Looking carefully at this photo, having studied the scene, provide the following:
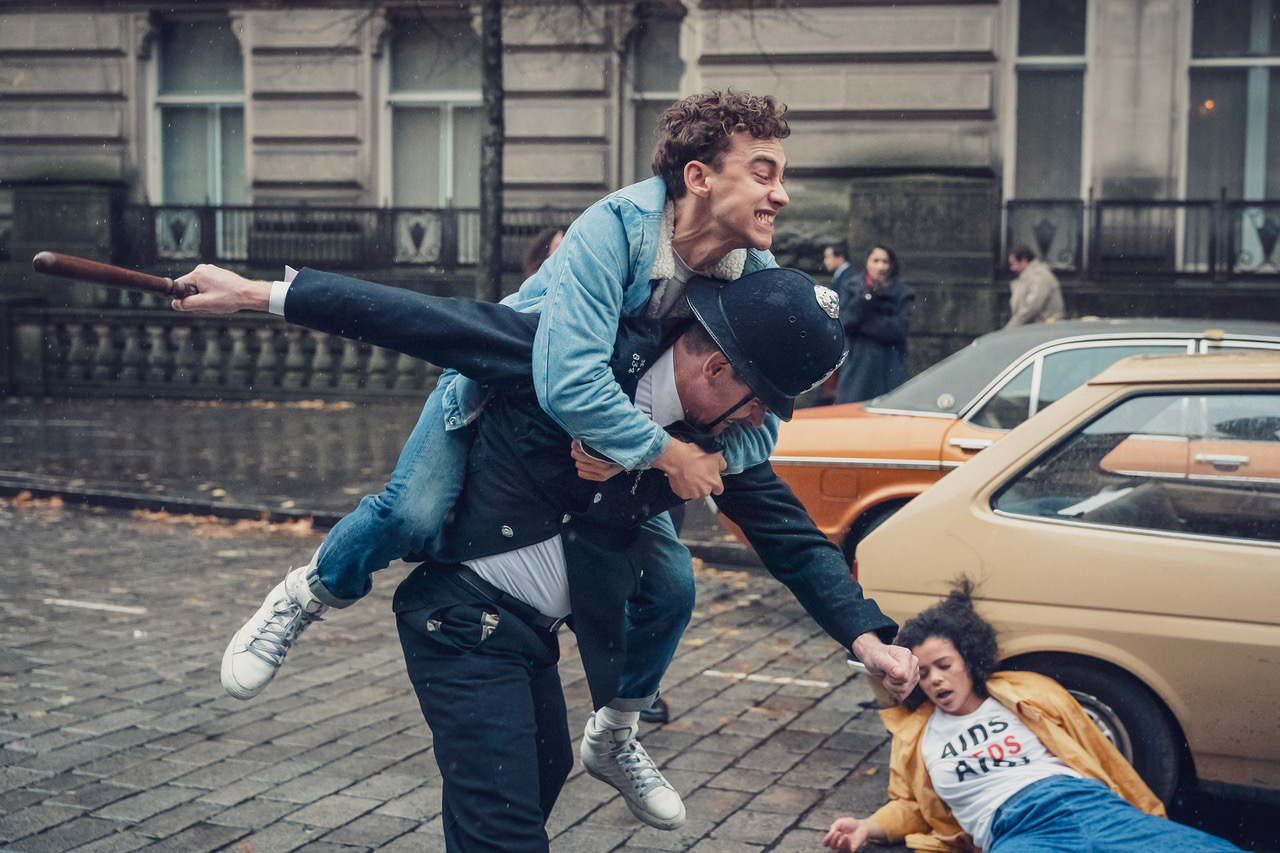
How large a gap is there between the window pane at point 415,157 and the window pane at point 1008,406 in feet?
42.2

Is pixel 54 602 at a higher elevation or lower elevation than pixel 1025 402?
lower

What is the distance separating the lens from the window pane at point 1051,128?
16453 mm

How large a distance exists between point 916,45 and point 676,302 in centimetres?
1414

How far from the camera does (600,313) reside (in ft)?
8.36

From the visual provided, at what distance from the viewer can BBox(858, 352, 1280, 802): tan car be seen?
13.9 ft

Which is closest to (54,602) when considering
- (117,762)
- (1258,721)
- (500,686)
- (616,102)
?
(117,762)

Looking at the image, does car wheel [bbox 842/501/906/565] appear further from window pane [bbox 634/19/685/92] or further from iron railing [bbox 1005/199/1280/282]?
window pane [bbox 634/19/685/92]

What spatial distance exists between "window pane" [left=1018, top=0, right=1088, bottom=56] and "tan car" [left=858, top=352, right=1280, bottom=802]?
41.7ft

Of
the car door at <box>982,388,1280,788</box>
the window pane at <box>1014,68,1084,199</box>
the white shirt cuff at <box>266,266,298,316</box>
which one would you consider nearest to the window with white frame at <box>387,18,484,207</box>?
the window pane at <box>1014,68,1084,199</box>

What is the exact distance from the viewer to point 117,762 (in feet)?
16.0

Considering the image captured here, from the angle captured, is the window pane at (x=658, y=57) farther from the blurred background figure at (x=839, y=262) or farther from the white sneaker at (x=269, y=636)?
the white sneaker at (x=269, y=636)

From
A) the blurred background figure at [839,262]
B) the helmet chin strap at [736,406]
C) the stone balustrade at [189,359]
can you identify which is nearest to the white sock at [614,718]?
the helmet chin strap at [736,406]

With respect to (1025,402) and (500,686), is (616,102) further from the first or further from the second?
(500,686)

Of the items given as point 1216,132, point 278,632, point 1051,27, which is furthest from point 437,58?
point 278,632
